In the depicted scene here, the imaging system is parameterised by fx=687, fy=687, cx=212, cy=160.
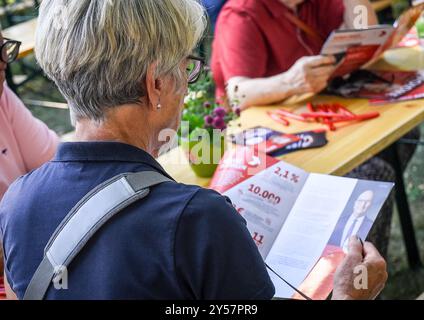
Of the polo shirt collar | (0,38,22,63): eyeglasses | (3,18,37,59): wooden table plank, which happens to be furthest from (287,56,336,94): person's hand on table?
(3,18,37,59): wooden table plank

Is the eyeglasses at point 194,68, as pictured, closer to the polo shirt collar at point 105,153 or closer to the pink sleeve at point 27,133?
the polo shirt collar at point 105,153

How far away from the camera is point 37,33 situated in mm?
1358

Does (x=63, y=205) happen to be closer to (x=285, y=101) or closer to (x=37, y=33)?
(x=37, y=33)

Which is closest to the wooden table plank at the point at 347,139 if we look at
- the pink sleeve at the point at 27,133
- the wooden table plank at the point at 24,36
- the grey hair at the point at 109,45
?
the pink sleeve at the point at 27,133

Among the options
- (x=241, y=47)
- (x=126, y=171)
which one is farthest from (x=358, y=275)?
(x=241, y=47)

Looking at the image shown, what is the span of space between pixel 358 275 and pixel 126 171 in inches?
21.3

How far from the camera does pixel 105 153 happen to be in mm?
1267

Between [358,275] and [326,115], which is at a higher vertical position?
[358,275]

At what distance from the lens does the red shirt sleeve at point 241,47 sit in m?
2.62

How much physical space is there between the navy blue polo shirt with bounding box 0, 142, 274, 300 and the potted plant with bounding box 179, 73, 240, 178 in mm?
774

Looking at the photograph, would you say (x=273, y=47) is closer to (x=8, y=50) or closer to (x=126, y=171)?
(x=8, y=50)

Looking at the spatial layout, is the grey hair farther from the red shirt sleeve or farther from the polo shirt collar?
the red shirt sleeve
